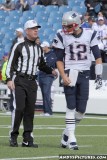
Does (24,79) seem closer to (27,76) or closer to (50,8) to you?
(27,76)

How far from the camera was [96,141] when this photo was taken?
→ 11.8 metres

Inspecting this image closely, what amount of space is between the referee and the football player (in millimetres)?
406

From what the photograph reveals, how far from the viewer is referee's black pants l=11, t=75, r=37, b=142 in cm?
1075

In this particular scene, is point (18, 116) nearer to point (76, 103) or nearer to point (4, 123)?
point (76, 103)

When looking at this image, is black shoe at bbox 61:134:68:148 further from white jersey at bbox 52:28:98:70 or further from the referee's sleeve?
the referee's sleeve

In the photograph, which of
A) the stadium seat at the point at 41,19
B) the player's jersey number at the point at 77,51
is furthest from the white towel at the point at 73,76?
the stadium seat at the point at 41,19

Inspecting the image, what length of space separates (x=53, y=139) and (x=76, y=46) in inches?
83.4


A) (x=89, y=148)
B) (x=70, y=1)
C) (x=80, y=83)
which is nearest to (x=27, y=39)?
(x=80, y=83)

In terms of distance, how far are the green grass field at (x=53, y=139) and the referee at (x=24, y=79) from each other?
369 mm

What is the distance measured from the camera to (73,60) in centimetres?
1070

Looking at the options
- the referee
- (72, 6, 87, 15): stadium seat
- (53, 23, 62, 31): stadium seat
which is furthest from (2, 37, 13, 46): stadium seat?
the referee

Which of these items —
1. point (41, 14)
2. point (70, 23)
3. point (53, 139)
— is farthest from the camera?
point (41, 14)

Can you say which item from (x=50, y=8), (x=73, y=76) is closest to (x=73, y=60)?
(x=73, y=76)

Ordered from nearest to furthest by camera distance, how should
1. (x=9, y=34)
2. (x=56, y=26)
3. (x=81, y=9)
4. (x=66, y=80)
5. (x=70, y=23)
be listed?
1. (x=66, y=80)
2. (x=70, y=23)
3. (x=81, y=9)
4. (x=56, y=26)
5. (x=9, y=34)
